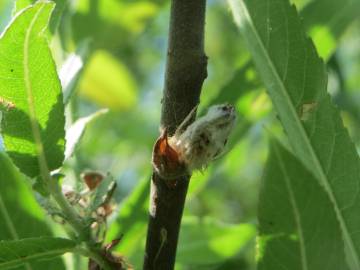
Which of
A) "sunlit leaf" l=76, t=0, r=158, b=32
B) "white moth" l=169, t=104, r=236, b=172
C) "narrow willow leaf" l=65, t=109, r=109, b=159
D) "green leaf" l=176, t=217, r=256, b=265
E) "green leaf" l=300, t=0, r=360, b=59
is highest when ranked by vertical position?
"sunlit leaf" l=76, t=0, r=158, b=32

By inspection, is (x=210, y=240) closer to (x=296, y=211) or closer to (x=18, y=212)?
(x=18, y=212)

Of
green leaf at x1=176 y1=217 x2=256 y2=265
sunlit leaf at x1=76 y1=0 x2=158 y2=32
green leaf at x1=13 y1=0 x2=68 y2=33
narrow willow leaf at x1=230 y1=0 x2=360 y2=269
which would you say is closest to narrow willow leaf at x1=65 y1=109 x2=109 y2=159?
green leaf at x1=13 y1=0 x2=68 y2=33

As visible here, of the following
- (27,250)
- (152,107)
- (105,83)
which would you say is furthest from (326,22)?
(152,107)

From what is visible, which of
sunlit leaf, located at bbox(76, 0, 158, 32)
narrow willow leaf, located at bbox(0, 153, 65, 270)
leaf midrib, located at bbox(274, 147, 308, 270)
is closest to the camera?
leaf midrib, located at bbox(274, 147, 308, 270)

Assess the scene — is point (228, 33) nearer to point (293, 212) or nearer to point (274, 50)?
point (274, 50)

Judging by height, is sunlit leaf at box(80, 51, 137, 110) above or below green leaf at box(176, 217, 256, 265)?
above

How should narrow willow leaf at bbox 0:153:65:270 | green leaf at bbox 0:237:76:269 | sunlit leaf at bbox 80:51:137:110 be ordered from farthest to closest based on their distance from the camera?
sunlit leaf at bbox 80:51:137:110, narrow willow leaf at bbox 0:153:65:270, green leaf at bbox 0:237:76:269

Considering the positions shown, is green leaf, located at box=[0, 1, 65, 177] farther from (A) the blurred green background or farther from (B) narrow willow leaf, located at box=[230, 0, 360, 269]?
(B) narrow willow leaf, located at box=[230, 0, 360, 269]
